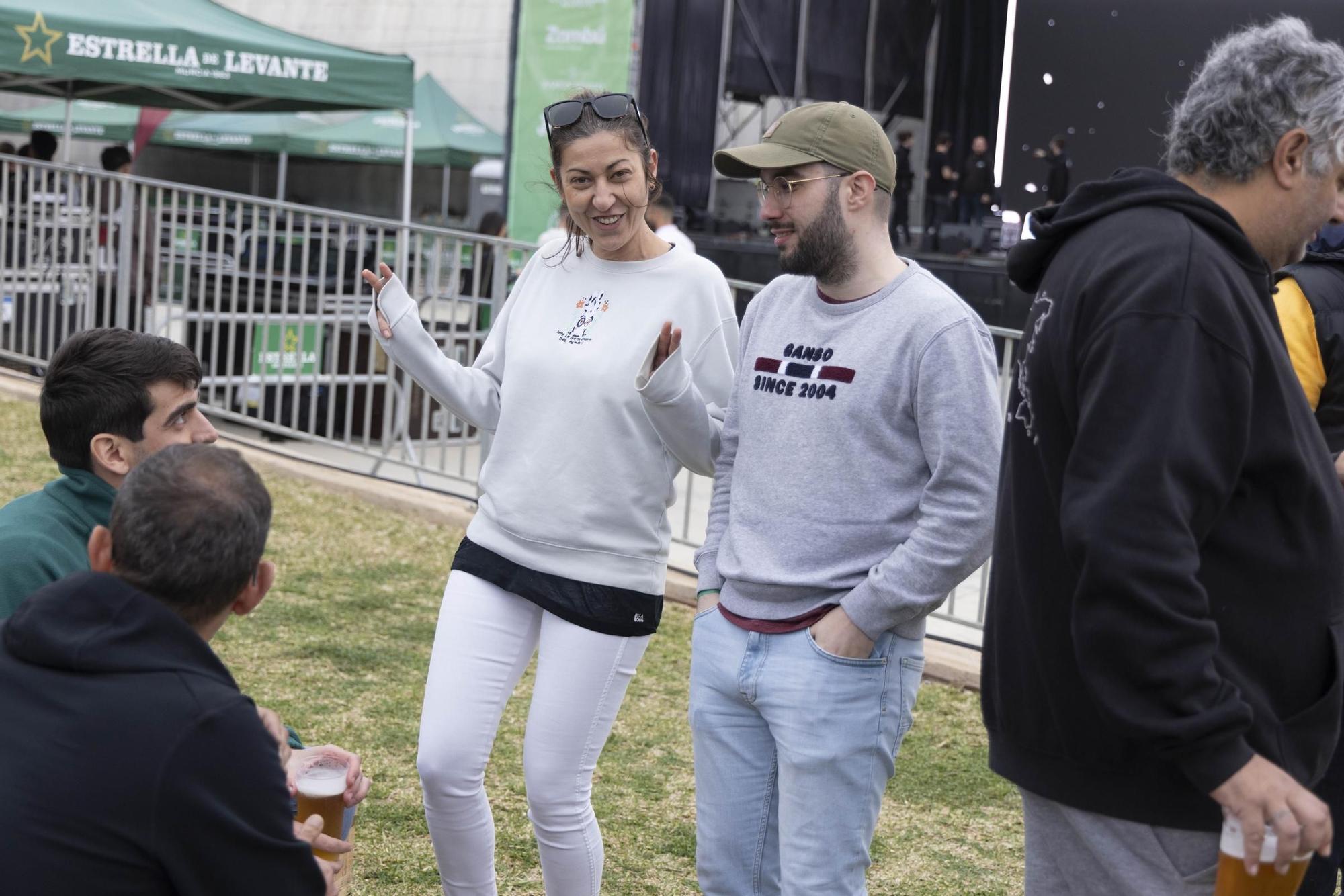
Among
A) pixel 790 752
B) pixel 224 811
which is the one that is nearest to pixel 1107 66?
pixel 790 752

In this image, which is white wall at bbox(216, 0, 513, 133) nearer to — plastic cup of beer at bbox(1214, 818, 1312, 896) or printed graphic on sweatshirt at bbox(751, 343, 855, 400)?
printed graphic on sweatshirt at bbox(751, 343, 855, 400)

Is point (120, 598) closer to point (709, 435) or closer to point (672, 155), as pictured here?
point (709, 435)

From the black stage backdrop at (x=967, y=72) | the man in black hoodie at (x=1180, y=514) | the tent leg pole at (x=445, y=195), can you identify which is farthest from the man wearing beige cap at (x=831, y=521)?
the tent leg pole at (x=445, y=195)

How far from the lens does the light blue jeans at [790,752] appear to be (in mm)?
2520

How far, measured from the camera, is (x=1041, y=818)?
1.97 meters

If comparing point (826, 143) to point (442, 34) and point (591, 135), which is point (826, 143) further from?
point (442, 34)

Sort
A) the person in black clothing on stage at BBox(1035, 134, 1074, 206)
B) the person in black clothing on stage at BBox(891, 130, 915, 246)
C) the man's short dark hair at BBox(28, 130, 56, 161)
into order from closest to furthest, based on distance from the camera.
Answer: the man's short dark hair at BBox(28, 130, 56, 161) < the person in black clothing on stage at BBox(1035, 134, 1074, 206) < the person in black clothing on stage at BBox(891, 130, 915, 246)

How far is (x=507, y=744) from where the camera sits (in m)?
4.66

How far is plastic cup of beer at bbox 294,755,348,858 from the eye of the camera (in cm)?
220

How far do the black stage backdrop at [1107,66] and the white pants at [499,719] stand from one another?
506 inches

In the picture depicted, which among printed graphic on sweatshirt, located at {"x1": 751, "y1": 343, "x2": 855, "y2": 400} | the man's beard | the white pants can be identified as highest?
the man's beard

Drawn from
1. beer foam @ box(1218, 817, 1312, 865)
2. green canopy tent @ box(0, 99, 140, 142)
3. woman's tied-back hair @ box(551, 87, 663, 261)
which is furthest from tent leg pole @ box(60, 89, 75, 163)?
green canopy tent @ box(0, 99, 140, 142)

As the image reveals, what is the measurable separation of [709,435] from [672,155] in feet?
48.1

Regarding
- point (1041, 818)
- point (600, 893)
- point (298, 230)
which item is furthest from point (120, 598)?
point (298, 230)
